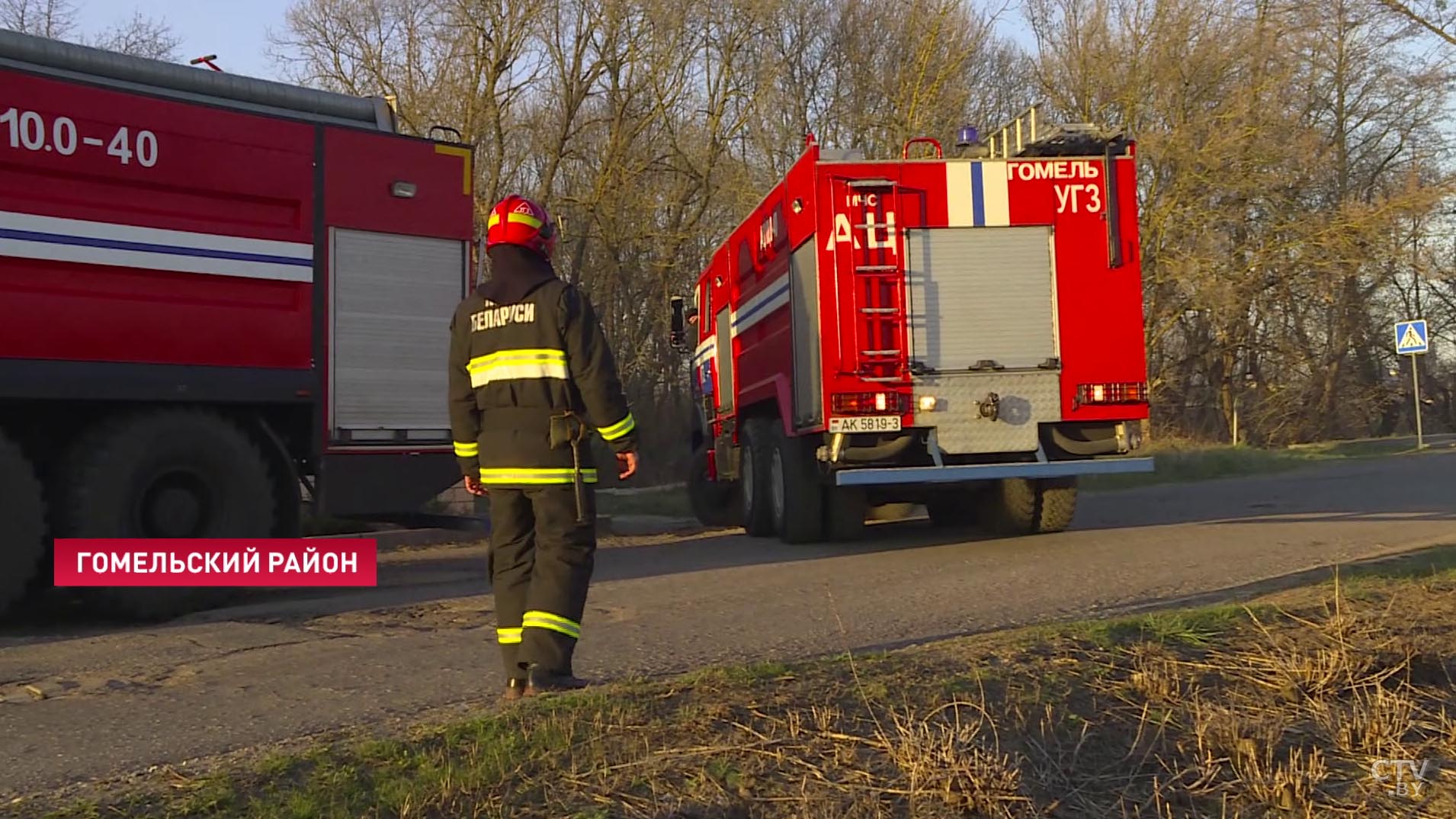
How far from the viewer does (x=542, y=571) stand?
475 cm

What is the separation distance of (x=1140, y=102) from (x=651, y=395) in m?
11.2

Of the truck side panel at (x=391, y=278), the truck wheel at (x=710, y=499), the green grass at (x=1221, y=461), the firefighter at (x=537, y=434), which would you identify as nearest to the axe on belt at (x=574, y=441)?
the firefighter at (x=537, y=434)

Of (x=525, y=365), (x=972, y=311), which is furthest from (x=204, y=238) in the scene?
(x=972, y=311)

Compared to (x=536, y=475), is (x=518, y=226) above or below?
above

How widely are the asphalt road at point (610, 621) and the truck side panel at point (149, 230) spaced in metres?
1.65

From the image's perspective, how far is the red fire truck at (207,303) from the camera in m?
7.20

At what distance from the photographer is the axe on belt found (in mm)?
4676

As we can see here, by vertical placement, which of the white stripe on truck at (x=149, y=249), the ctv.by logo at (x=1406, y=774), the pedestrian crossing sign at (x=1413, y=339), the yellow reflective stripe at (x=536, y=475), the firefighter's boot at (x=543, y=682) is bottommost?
the ctv.by logo at (x=1406, y=774)

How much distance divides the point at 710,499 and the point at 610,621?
307 inches

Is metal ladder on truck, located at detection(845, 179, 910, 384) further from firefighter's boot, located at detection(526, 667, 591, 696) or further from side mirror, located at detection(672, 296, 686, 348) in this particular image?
firefighter's boot, located at detection(526, 667, 591, 696)

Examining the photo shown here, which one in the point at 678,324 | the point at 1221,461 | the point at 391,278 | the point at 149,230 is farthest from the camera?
the point at 1221,461

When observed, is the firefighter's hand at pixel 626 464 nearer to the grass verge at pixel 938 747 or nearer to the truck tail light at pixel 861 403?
the grass verge at pixel 938 747

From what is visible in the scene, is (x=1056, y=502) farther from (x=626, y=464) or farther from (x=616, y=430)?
(x=616, y=430)
